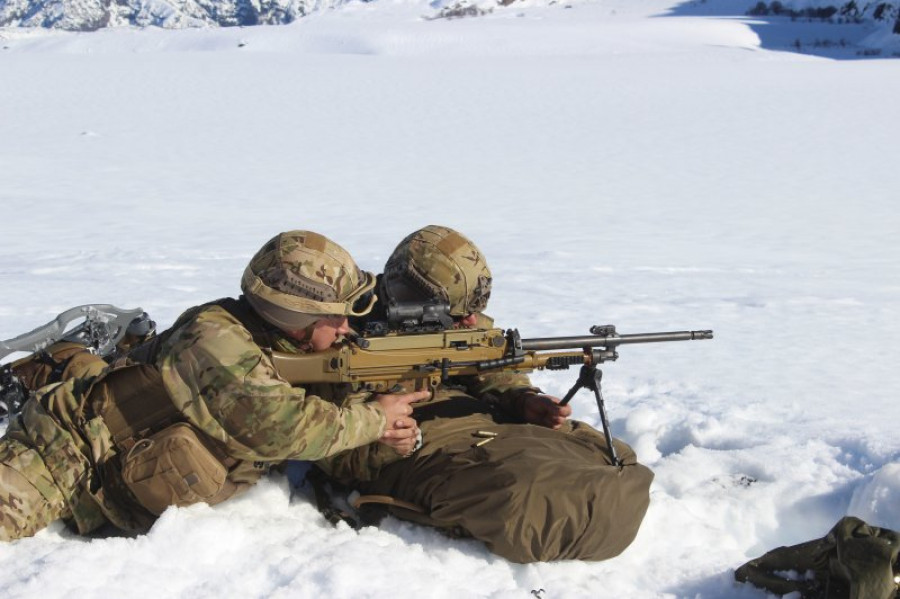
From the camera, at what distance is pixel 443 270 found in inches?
161

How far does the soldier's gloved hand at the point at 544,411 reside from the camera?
12.8ft

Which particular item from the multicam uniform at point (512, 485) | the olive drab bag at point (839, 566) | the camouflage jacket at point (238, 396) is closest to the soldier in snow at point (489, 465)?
the multicam uniform at point (512, 485)

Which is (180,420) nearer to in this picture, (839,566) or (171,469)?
(171,469)

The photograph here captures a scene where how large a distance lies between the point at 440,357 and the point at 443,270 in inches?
24.6

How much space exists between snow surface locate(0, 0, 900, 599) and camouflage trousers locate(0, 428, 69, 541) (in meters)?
0.07

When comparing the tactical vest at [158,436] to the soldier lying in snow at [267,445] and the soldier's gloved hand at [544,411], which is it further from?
the soldier's gloved hand at [544,411]

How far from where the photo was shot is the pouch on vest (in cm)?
316

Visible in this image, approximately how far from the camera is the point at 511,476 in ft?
10.8

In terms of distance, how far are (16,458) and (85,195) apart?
11.1 metres

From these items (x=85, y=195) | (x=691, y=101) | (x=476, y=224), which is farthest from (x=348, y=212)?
(x=691, y=101)

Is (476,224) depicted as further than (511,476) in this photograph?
Yes

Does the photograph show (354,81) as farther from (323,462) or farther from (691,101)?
(323,462)

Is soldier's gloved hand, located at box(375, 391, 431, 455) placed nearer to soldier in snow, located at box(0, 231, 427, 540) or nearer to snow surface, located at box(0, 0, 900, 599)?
soldier in snow, located at box(0, 231, 427, 540)

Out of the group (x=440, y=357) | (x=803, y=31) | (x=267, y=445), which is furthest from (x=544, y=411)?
(x=803, y=31)
